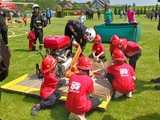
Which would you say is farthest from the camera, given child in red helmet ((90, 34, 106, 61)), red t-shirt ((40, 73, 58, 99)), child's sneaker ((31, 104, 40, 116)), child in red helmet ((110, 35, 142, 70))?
child in red helmet ((90, 34, 106, 61))

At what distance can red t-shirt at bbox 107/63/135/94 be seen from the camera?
28.1 ft

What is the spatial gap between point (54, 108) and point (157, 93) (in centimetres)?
253

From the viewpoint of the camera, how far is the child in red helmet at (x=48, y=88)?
323 inches

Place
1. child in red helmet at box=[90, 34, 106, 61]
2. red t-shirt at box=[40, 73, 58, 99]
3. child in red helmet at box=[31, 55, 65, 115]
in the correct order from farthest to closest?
child in red helmet at box=[90, 34, 106, 61], red t-shirt at box=[40, 73, 58, 99], child in red helmet at box=[31, 55, 65, 115]

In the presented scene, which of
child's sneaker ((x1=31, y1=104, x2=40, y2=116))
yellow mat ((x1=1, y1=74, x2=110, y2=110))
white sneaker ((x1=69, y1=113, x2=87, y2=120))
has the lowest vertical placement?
child's sneaker ((x1=31, y1=104, x2=40, y2=116))

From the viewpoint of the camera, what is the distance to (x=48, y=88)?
8438mm

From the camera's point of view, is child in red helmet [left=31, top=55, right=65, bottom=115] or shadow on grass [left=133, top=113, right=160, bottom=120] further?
child in red helmet [left=31, top=55, right=65, bottom=115]

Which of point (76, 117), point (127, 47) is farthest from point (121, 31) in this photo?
point (76, 117)

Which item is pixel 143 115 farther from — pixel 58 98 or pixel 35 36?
pixel 35 36

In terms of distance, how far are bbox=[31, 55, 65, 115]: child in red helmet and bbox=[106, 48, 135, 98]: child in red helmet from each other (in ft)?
3.89

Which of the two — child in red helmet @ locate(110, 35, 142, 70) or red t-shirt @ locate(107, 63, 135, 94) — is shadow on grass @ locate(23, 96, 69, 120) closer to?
red t-shirt @ locate(107, 63, 135, 94)

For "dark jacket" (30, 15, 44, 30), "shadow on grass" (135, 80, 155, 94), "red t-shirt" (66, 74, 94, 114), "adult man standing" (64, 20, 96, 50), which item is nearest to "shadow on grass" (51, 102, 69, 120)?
"red t-shirt" (66, 74, 94, 114)

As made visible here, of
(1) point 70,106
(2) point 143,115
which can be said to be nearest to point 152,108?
(2) point 143,115

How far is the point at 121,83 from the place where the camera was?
8570 mm
